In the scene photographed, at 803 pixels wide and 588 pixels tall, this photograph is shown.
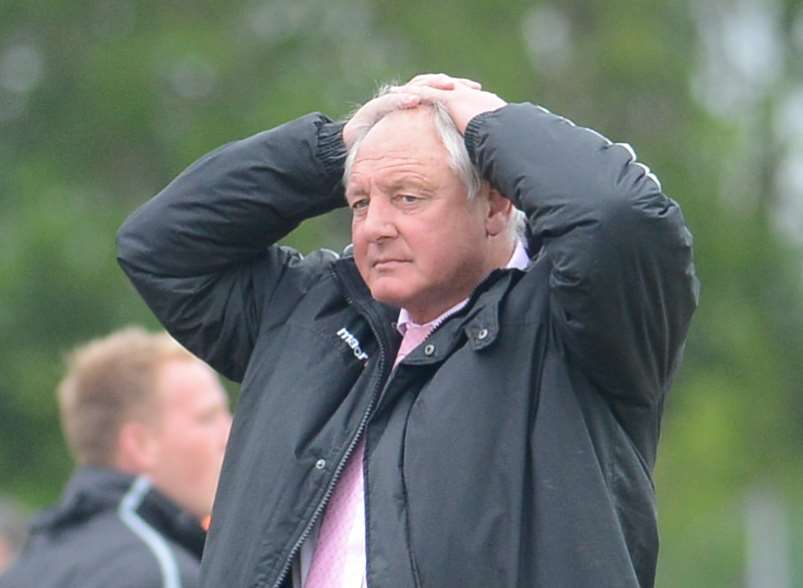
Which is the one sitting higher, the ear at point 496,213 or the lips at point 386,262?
the ear at point 496,213

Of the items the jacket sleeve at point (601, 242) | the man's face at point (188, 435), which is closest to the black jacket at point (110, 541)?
the man's face at point (188, 435)

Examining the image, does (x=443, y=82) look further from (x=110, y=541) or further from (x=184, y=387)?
(x=184, y=387)

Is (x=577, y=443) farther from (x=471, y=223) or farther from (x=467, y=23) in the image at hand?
(x=467, y=23)

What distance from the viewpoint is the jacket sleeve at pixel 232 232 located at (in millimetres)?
4176

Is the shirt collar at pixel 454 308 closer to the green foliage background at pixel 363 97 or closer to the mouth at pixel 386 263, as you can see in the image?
the mouth at pixel 386 263

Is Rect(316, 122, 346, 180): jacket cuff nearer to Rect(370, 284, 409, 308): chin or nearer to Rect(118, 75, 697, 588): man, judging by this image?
Rect(118, 75, 697, 588): man

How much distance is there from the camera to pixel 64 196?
13469 millimetres

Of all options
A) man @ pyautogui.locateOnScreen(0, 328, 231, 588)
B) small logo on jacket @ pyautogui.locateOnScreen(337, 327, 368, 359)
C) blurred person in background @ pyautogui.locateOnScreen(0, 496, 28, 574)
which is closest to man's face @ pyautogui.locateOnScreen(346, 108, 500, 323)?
small logo on jacket @ pyautogui.locateOnScreen(337, 327, 368, 359)

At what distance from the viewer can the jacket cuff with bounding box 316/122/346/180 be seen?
4.13m

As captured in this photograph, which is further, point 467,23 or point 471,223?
point 467,23

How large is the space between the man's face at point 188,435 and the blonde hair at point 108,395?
4 cm

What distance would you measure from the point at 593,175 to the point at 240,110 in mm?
10208

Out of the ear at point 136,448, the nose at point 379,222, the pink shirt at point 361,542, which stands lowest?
the ear at point 136,448

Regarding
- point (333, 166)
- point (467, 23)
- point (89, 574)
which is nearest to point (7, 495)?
point (467, 23)
